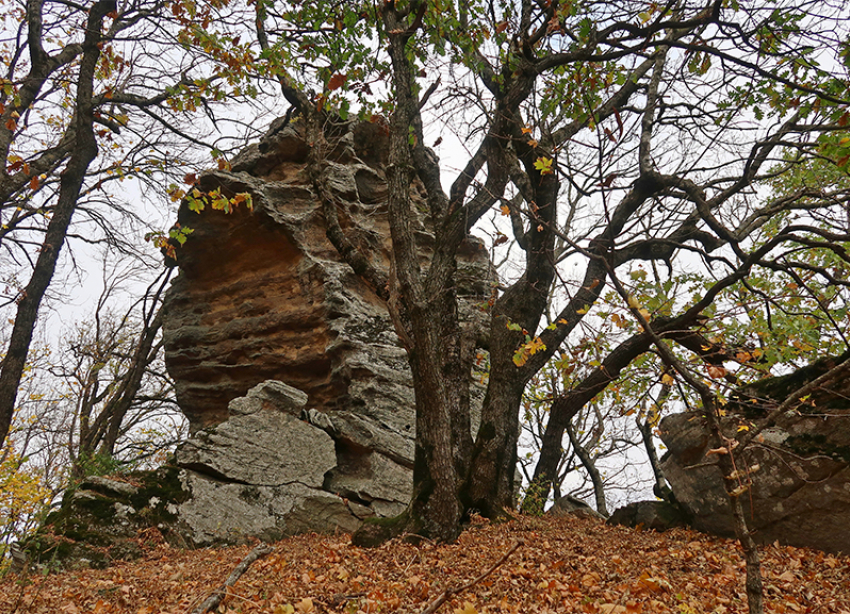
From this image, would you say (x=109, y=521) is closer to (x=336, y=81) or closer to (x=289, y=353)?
(x=289, y=353)

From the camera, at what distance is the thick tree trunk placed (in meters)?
6.19

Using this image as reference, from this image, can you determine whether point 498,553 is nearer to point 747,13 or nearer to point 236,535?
point 236,535

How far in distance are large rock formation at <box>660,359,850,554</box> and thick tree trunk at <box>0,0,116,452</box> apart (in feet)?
26.7

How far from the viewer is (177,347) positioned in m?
11.0

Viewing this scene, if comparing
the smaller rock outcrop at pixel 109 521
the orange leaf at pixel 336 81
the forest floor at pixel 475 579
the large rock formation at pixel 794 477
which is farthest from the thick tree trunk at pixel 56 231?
the large rock formation at pixel 794 477

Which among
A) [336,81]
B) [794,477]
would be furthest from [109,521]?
[794,477]

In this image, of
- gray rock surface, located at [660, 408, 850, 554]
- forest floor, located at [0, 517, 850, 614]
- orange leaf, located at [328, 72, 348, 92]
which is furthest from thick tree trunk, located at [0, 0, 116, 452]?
gray rock surface, located at [660, 408, 850, 554]

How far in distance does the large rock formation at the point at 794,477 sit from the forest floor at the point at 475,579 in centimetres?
27

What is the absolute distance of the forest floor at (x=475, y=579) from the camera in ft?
11.7

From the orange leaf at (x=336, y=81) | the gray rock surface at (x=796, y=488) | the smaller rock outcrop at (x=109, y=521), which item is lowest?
the smaller rock outcrop at (x=109, y=521)

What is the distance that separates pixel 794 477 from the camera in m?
5.27

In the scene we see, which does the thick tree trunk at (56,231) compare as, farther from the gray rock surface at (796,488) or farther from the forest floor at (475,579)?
the gray rock surface at (796,488)

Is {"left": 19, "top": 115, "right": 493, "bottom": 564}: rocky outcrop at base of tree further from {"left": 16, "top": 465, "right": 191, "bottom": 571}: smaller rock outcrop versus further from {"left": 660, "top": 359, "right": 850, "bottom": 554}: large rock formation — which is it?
{"left": 660, "top": 359, "right": 850, "bottom": 554}: large rock formation

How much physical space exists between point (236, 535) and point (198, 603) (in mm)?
3422
